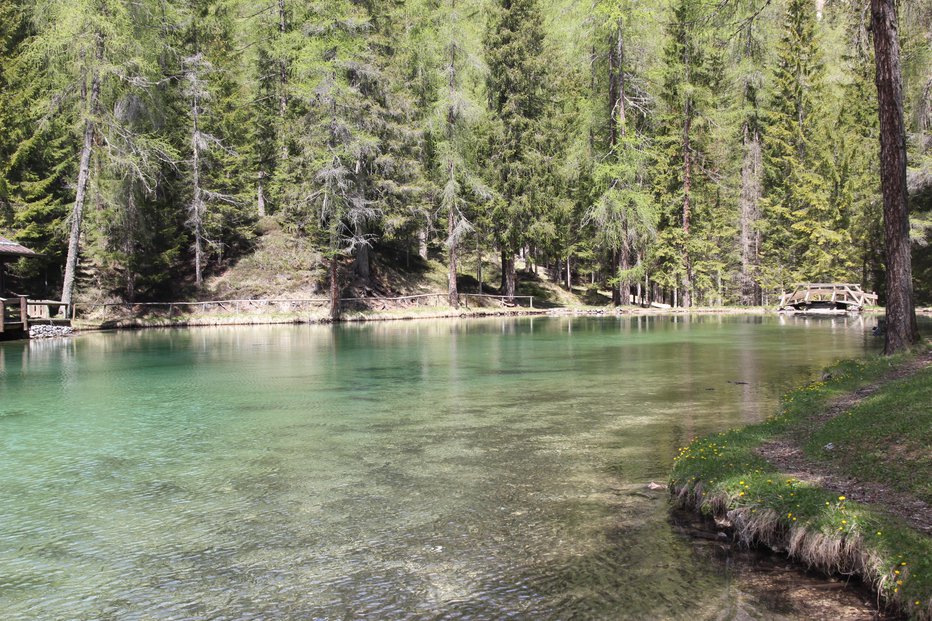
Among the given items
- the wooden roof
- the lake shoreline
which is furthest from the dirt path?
the lake shoreline

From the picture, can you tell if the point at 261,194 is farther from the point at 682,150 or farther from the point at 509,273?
the point at 682,150

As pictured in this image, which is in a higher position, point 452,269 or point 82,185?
point 82,185

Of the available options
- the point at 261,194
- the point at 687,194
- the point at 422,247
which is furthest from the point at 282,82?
the point at 687,194

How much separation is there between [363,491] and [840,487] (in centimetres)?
541

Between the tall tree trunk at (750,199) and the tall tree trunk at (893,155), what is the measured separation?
39.1 metres

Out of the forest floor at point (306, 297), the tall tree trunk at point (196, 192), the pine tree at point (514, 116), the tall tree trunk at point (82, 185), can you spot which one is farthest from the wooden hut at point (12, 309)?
the pine tree at point (514, 116)

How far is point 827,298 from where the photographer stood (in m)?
46.8

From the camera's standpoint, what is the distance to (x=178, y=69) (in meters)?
48.7

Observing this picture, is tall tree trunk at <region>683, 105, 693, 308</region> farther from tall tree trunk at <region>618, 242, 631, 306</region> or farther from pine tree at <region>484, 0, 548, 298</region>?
pine tree at <region>484, 0, 548, 298</region>

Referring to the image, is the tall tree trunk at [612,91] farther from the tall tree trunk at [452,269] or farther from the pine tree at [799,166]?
the tall tree trunk at [452,269]

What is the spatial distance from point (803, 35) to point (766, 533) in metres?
54.9

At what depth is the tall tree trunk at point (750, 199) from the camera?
5328cm

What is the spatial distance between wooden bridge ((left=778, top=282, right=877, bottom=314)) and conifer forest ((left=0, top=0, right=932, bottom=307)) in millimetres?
3138

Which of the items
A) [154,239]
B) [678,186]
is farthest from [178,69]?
[678,186]
